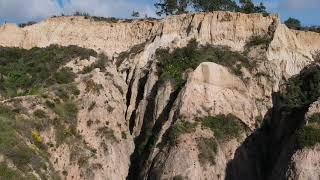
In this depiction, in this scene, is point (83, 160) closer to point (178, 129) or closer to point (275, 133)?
point (178, 129)

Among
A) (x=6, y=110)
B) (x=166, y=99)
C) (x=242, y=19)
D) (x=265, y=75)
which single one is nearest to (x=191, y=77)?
(x=166, y=99)

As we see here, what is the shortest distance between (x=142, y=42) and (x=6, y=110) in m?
23.3

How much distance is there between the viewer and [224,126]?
48.8 m

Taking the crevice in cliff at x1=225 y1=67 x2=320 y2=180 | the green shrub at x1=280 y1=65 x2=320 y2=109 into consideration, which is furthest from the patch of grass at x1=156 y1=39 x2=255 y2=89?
the crevice in cliff at x1=225 y1=67 x2=320 y2=180

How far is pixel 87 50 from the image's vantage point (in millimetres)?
63875

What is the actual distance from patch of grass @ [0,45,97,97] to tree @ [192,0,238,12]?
23729 millimetres

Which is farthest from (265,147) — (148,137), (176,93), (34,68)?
(34,68)

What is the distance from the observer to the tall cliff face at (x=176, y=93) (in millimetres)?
46656

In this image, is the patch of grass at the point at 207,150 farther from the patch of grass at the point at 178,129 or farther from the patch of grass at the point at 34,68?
the patch of grass at the point at 34,68

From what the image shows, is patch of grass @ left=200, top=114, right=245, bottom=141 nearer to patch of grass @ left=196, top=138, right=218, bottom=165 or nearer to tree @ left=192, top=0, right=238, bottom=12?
patch of grass @ left=196, top=138, right=218, bottom=165

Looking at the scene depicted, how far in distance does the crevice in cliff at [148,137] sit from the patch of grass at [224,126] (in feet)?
13.4

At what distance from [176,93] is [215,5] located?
3079 cm

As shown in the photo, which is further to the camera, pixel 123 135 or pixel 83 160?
pixel 123 135

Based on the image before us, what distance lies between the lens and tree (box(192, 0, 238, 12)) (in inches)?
3179
